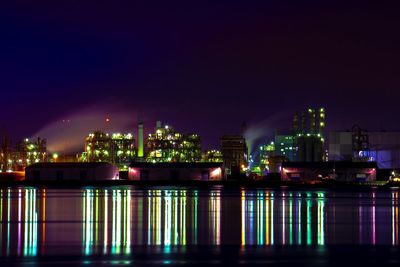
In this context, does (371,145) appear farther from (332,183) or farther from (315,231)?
(315,231)

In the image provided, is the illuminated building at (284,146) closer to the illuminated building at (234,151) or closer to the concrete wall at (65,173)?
the illuminated building at (234,151)

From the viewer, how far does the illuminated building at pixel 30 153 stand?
10469cm

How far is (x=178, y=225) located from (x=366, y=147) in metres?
67.2

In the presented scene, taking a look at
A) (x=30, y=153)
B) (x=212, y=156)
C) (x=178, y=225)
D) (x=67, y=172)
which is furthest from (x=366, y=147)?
(x=178, y=225)

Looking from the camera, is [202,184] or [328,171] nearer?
[202,184]

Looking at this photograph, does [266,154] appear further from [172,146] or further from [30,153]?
[30,153]

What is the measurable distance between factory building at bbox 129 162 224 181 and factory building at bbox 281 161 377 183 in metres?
6.91

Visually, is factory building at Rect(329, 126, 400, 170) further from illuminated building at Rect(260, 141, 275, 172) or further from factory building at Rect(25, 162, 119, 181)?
factory building at Rect(25, 162, 119, 181)

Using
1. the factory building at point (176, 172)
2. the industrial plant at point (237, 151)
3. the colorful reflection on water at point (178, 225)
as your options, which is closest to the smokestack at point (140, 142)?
the industrial plant at point (237, 151)

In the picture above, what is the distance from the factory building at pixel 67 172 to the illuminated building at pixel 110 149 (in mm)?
19644

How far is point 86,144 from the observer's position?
10012cm

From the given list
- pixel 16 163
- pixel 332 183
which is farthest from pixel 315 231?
pixel 16 163

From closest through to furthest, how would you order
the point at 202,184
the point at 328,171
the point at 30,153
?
the point at 202,184
the point at 328,171
the point at 30,153

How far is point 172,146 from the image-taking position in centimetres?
9812
